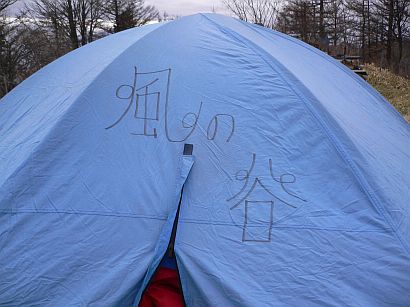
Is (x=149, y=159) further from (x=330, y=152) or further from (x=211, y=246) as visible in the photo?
(x=330, y=152)

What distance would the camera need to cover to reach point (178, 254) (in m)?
2.11

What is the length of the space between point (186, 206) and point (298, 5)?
24370 millimetres

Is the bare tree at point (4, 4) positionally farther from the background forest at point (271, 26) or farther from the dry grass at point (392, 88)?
the dry grass at point (392, 88)

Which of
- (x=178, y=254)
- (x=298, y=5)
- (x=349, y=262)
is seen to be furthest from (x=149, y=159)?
(x=298, y=5)

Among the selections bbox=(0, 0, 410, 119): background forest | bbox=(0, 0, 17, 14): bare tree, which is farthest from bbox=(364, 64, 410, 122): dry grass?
bbox=(0, 0, 17, 14): bare tree

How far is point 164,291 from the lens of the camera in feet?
7.17

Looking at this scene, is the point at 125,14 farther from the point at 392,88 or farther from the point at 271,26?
the point at 392,88

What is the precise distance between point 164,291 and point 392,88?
45.0 feet

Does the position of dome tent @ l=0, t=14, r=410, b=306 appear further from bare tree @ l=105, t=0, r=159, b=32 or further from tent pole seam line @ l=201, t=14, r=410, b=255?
bare tree @ l=105, t=0, r=159, b=32

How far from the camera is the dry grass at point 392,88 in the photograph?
1121cm

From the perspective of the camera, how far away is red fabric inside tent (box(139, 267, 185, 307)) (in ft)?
7.06

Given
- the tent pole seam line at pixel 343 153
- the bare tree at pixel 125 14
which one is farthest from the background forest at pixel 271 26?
the tent pole seam line at pixel 343 153

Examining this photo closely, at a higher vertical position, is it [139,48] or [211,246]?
[139,48]

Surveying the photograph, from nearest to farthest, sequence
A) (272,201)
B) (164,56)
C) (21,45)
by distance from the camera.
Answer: (272,201)
(164,56)
(21,45)
